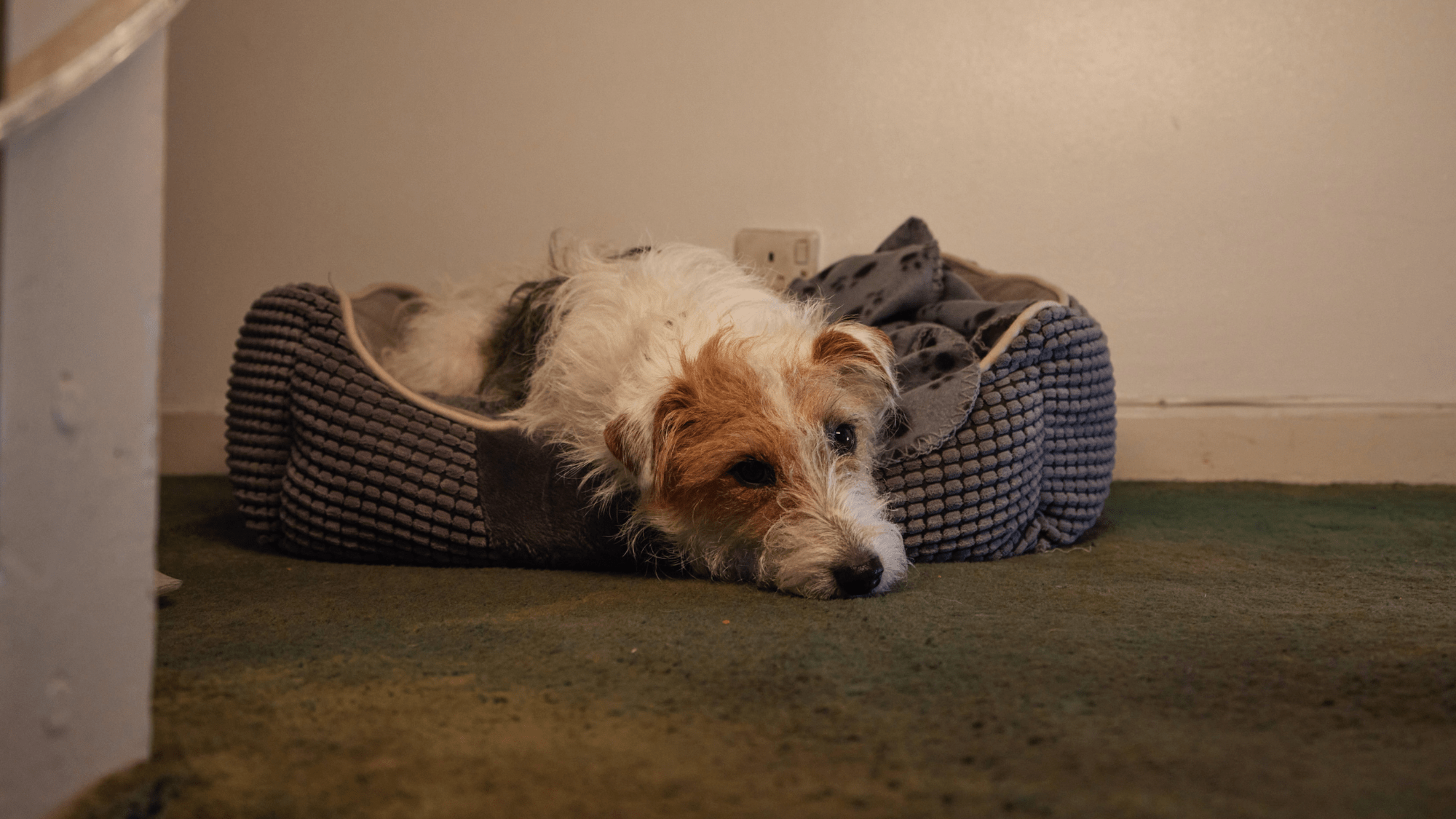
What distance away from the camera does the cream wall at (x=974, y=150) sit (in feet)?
8.63

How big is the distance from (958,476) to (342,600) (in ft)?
3.68

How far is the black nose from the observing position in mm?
1403

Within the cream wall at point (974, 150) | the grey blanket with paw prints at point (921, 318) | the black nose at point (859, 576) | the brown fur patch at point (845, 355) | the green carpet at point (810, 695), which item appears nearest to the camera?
the green carpet at point (810, 695)

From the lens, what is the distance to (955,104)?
8.75 ft

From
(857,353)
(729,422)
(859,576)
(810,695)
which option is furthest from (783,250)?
(810,695)

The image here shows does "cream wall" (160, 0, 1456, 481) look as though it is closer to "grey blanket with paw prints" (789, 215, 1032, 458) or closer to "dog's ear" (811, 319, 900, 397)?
"grey blanket with paw prints" (789, 215, 1032, 458)

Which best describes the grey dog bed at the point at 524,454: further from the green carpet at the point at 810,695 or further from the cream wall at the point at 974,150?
the cream wall at the point at 974,150

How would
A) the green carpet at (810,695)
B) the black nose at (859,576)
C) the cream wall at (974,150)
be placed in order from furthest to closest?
1. the cream wall at (974,150)
2. the black nose at (859,576)
3. the green carpet at (810,695)

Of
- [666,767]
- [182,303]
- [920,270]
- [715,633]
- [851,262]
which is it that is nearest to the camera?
[666,767]

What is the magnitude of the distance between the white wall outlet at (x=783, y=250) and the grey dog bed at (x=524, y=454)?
828mm

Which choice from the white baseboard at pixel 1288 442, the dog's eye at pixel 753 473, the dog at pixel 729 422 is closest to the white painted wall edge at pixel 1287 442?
the white baseboard at pixel 1288 442

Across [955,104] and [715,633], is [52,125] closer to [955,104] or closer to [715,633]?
[715,633]

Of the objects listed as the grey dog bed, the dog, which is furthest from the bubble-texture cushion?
the dog

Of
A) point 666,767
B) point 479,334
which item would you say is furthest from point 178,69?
point 666,767
